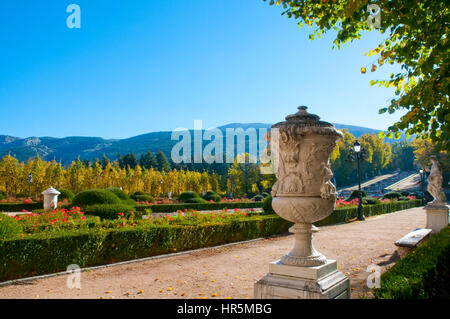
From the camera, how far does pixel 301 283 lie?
3.29 meters

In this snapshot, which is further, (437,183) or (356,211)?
(356,211)

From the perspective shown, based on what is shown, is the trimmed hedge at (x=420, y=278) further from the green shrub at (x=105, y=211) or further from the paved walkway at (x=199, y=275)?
the green shrub at (x=105, y=211)

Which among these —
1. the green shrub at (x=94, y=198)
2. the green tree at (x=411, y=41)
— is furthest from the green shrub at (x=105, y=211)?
the green tree at (x=411, y=41)

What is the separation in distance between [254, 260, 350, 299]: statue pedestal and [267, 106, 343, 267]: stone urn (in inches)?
3.7

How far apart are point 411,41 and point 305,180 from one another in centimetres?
310

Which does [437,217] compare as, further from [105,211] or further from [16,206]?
[16,206]

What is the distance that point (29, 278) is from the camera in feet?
20.1

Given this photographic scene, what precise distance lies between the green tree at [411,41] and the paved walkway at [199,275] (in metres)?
2.99

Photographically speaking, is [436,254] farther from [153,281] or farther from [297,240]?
[153,281]

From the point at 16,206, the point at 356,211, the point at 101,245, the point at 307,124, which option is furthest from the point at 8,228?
the point at 16,206

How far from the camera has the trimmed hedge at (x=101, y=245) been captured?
6.13 metres

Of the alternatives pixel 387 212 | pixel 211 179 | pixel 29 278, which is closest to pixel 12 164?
pixel 211 179
